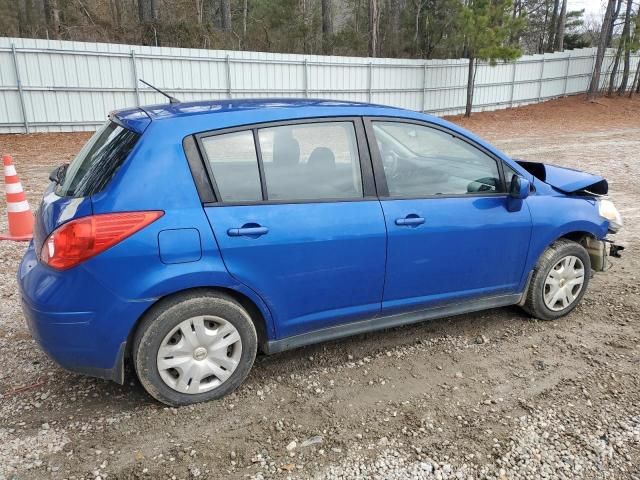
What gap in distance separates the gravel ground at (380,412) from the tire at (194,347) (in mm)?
135

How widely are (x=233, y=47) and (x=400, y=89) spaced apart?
7.35m

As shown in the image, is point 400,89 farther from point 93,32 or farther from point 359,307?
point 359,307

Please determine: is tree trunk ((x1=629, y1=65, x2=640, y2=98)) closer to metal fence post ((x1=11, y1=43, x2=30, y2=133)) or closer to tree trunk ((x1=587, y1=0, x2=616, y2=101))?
tree trunk ((x1=587, y1=0, x2=616, y2=101))

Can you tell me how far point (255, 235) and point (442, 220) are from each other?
49.2 inches

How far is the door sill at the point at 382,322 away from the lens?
314cm

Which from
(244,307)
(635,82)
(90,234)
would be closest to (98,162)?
(90,234)

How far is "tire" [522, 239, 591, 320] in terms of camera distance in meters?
3.89

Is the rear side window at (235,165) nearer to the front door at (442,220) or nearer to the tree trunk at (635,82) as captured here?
the front door at (442,220)

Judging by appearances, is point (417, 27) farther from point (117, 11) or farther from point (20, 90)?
point (20, 90)

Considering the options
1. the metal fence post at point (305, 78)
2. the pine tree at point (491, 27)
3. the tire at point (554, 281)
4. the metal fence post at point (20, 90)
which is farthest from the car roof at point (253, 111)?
the pine tree at point (491, 27)

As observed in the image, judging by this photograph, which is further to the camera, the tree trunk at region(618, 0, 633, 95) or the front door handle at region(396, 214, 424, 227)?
the tree trunk at region(618, 0, 633, 95)

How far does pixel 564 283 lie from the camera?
159 inches

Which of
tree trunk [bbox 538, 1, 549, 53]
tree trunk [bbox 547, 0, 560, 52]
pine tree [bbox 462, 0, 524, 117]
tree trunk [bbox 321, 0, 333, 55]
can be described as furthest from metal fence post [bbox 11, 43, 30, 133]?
tree trunk [bbox 538, 1, 549, 53]

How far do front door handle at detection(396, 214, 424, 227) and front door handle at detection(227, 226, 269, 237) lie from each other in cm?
86
